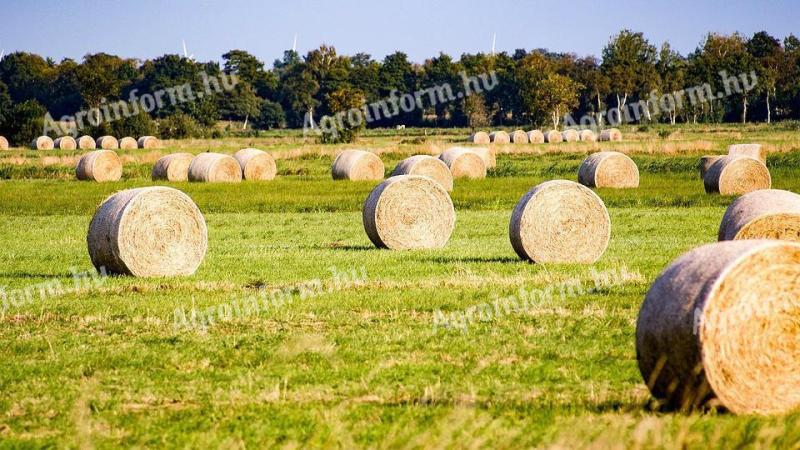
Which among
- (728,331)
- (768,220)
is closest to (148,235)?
(768,220)

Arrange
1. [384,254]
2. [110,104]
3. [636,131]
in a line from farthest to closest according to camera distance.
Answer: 1. [110,104]
2. [636,131]
3. [384,254]

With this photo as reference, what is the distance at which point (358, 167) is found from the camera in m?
45.4

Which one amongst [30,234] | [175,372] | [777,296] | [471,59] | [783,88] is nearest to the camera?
[777,296]

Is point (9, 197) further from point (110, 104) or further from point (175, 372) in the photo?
point (110, 104)

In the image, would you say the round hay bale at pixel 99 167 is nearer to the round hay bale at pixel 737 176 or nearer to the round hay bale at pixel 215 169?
the round hay bale at pixel 215 169

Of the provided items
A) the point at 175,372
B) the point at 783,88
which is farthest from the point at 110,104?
the point at 175,372

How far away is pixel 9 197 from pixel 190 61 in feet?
321

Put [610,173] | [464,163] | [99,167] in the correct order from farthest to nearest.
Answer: [99,167] < [464,163] < [610,173]

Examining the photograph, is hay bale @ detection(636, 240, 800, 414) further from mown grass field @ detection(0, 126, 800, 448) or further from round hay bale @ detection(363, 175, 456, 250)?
round hay bale @ detection(363, 175, 456, 250)

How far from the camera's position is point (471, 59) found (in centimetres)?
14600

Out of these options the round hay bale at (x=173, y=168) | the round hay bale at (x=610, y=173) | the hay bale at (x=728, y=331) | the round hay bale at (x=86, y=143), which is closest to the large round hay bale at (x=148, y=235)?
the hay bale at (x=728, y=331)

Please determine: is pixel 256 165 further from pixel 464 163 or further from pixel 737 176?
pixel 737 176

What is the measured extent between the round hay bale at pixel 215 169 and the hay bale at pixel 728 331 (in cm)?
3752

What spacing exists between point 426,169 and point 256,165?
1104 cm
